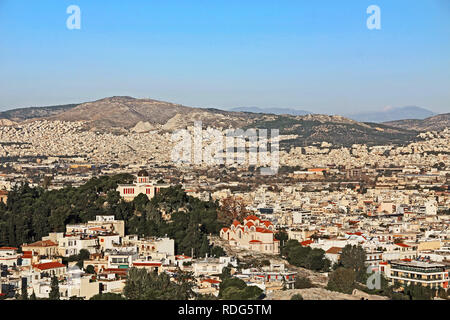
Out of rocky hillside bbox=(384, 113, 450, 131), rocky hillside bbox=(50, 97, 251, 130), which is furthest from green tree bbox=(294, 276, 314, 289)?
rocky hillside bbox=(384, 113, 450, 131)

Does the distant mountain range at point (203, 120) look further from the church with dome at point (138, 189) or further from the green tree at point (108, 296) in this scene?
the green tree at point (108, 296)

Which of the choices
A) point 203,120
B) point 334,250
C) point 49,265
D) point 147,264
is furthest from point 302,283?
point 203,120

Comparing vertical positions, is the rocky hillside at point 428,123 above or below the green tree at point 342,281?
above

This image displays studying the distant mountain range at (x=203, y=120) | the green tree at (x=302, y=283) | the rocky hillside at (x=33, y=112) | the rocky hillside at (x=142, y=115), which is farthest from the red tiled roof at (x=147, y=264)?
the rocky hillside at (x=33, y=112)

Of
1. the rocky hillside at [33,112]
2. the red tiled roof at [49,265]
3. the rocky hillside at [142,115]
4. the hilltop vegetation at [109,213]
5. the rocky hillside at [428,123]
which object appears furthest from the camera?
the rocky hillside at [33,112]

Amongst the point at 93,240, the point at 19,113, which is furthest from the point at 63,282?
the point at 19,113

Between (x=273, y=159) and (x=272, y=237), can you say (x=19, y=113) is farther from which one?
(x=272, y=237)

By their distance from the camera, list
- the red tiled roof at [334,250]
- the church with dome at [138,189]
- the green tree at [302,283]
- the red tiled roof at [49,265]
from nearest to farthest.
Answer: the green tree at [302,283] → the red tiled roof at [49,265] → the red tiled roof at [334,250] → the church with dome at [138,189]
